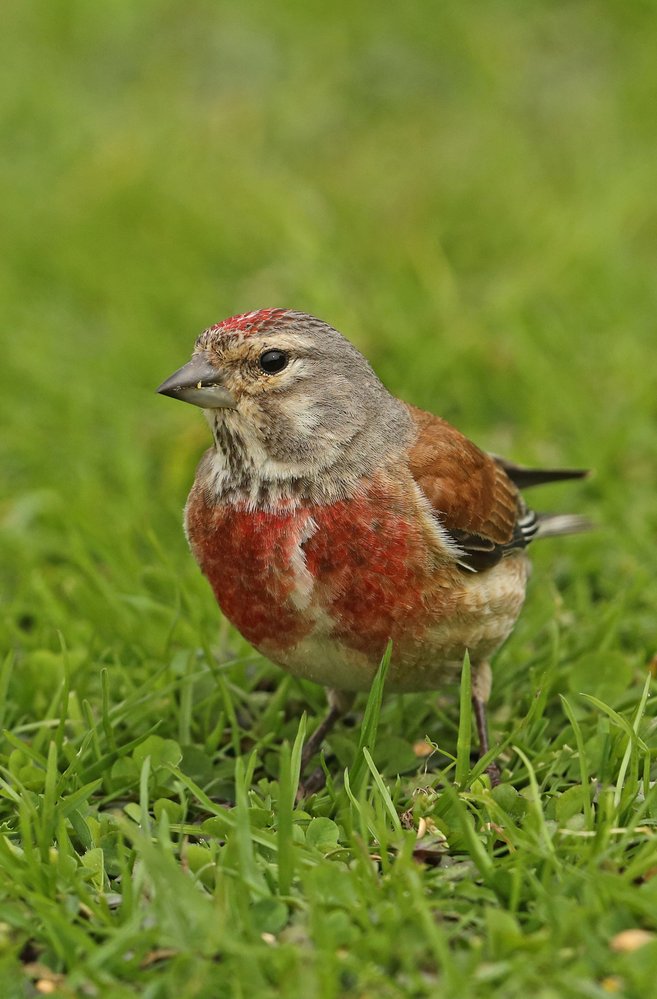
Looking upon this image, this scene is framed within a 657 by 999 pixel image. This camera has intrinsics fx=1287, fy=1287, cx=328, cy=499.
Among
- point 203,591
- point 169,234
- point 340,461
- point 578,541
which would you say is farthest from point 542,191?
point 340,461

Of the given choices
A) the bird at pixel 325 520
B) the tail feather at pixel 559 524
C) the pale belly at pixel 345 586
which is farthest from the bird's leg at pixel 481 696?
the tail feather at pixel 559 524

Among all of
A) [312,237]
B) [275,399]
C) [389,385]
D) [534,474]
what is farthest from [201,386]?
[312,237]

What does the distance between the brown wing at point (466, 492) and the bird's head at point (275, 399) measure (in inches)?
7.1

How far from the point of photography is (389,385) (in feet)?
21.4

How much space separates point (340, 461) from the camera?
3771mm

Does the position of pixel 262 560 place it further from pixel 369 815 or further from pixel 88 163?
pixel 88 163

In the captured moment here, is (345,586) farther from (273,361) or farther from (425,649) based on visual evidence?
(273,361)

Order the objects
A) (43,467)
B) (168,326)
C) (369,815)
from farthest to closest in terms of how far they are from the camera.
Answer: (168,326), (43,467), (369,815)

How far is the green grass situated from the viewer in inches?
116

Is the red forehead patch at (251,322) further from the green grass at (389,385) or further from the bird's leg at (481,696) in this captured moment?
the bird's leg at (481,696)

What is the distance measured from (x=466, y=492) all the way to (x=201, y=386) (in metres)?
0.94

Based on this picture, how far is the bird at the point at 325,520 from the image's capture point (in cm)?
363

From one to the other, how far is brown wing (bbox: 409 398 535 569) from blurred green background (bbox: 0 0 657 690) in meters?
0.65

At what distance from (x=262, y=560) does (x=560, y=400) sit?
2.97 meters
